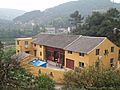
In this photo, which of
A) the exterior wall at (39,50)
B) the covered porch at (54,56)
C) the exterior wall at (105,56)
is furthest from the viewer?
the exterior wall at (39,50)

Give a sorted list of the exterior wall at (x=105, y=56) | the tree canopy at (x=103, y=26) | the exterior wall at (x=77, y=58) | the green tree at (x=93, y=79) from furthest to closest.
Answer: the tree canopy at (x=103, y=26), the exterior wall at (x=105, y=56), the exterior wall at (x=77, y=58), the green tree at (x=93, y=79)

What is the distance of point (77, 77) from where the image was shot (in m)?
17.6

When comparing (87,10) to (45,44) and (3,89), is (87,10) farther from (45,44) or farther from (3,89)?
(3,89)

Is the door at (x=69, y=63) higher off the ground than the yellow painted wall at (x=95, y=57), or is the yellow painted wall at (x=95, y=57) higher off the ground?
the yellow painted wall at (x=95, y=57)

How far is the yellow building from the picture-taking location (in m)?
26.6

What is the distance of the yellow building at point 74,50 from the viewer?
26.6 meters

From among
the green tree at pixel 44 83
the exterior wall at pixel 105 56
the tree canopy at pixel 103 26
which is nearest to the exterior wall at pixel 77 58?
the exterior wall at pixel 105 56

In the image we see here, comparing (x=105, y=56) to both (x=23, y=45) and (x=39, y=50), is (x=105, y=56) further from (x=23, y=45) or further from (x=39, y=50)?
(x=23, y=45)

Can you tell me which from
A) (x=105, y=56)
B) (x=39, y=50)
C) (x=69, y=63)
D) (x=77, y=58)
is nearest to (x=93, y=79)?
(x=77, y=58)

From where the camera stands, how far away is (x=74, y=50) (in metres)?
27.6

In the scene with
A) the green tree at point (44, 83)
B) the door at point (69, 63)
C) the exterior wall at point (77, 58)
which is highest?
the green tree at point (44, 83)

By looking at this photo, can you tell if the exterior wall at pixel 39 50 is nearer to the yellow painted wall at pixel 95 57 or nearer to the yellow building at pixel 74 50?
the yellow building at pixel 74 50

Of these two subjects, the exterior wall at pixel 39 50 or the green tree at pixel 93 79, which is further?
the exterior wall at pixel 39 50

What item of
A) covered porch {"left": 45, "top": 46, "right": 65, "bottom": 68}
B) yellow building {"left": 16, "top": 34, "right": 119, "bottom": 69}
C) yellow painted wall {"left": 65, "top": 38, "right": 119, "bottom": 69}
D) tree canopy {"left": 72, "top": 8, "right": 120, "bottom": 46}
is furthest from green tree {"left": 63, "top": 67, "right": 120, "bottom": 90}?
tree canopy {"left": 72, "top": 8, "right": 120, "bottom": 46}
